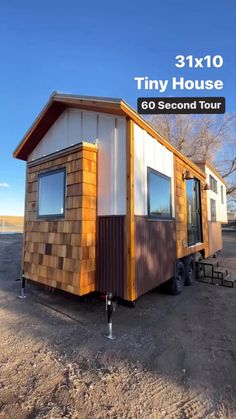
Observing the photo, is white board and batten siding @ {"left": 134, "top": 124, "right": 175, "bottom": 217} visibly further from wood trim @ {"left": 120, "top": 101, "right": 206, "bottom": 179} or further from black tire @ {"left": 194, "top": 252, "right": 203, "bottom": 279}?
black tire @ {"left": 194, "top": 252, "right": 203, "bottom": 279}

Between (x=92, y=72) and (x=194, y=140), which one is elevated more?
(x=194, y=140)

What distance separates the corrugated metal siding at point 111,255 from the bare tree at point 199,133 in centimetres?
1803

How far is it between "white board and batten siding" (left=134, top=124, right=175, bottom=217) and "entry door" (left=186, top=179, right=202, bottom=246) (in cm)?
218

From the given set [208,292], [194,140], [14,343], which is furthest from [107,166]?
[194,140]

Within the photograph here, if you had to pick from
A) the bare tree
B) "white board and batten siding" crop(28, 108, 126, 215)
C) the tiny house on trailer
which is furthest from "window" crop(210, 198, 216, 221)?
the bare tree

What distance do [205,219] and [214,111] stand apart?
3.44m

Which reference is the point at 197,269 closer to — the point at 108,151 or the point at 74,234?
the point at 74,234

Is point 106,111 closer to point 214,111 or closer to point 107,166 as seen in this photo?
point 107,166

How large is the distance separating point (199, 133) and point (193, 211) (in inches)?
644

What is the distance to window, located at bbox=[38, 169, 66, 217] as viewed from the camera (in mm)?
4133

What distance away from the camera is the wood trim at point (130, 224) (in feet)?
11.5

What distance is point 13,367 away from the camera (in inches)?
103

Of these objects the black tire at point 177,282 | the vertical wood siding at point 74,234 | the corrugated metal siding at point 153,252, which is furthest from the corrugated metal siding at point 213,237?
the vertical wood siding at point 74,234

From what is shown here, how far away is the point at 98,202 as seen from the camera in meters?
3.95
